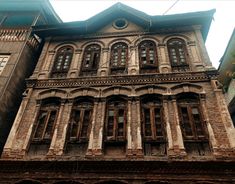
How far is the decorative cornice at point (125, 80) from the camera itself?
33.5ft

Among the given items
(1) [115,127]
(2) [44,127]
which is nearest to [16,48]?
(2) [44,127]

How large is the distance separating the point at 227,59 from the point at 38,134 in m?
10.1

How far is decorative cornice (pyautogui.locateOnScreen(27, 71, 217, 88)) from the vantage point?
10203mm

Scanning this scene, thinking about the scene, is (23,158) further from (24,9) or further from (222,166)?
(24,9)

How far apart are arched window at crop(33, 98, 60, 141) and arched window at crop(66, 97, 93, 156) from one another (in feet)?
2.49

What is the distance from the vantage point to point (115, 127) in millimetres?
9375

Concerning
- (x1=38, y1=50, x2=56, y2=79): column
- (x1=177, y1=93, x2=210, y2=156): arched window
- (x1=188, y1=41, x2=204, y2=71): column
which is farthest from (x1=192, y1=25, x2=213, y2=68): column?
(x1=38, y1=50, x2=56, y2=79): column

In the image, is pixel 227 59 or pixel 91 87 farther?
pixel 227 59

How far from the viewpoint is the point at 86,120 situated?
32.3 ft

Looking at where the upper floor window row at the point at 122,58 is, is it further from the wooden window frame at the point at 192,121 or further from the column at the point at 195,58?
the wooden window frame at the point at 192,121

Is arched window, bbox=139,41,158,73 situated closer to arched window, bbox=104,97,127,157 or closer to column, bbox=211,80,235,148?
arched window, bbox=104,97,127,157

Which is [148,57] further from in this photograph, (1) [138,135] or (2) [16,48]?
(2) [16,48]

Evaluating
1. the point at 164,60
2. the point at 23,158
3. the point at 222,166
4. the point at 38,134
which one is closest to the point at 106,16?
the point at 164,60

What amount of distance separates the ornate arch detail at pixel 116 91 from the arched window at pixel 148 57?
138 centimetres
